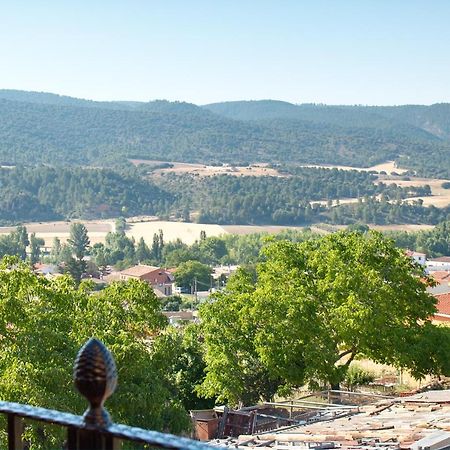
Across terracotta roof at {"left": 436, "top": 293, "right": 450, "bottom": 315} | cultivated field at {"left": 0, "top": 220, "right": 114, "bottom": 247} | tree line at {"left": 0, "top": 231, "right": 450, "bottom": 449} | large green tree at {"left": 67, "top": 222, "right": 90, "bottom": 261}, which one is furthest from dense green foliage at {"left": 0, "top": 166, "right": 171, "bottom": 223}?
tree line at {"left": 0, "top": 231, "right": 450, "bottom": 449}

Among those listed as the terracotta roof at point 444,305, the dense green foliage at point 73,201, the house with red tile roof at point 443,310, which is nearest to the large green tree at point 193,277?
the terracotta roof at point 444,305

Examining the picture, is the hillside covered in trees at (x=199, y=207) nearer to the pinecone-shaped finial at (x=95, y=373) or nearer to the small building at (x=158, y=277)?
the small building at (x=158, y=277)

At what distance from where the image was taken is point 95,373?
2.40 metres

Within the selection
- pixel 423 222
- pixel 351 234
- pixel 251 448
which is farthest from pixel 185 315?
pixel 423 222

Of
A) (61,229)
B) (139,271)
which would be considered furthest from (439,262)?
(61,229)

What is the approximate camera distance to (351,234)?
26156mm

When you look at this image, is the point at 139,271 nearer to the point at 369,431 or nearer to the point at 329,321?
the point at 329,321

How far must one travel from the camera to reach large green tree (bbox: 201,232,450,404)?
22219mm

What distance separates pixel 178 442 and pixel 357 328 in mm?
20477

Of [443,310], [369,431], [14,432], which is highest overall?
[14,432]

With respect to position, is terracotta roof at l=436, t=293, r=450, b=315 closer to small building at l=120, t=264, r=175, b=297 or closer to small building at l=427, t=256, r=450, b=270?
small building at l=120, t=264, r=175, b=297

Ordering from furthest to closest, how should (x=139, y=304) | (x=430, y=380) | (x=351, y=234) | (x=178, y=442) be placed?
(x=351, y=234)
(x=430, y=380)
(x=139, y=304)
(x=178, y=442)

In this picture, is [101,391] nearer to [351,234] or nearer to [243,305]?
[243,305]

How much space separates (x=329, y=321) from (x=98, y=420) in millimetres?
21323
